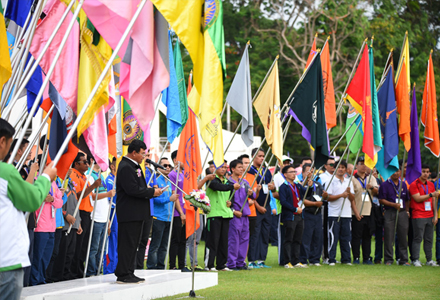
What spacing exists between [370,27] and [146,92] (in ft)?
71.5

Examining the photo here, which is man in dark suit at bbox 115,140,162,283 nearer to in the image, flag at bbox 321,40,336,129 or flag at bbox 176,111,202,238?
flag at bbox 176,111,202,238

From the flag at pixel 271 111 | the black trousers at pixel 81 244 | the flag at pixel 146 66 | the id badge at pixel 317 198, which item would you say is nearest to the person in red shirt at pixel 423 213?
the id badge at pixel 317 198

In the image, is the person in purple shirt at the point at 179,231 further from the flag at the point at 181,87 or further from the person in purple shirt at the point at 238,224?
the flag at the point at 181,87

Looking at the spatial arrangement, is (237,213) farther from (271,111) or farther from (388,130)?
(388,130)

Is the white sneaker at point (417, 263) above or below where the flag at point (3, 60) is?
below

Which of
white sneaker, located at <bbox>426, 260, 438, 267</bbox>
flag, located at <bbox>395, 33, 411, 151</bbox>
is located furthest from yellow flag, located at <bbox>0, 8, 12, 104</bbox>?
white sneaker, located at <bbox>426, 260, 438, 267</bbox>

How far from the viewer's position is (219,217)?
11930 millimetres

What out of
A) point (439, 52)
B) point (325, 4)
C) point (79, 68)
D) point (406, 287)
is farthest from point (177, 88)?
point (439, 52)

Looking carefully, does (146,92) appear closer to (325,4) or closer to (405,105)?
(405,105)

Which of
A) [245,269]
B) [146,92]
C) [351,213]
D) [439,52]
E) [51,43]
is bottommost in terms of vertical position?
[245,269]

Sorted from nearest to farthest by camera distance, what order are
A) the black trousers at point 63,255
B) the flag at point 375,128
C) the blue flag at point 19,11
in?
the blue flag at point 19,11, the black trousers at point 63,255, the flag at point 375,128

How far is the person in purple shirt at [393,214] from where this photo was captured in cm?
1422

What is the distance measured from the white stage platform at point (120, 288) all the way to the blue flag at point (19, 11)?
3.50 meters

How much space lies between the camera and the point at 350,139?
1374cm
